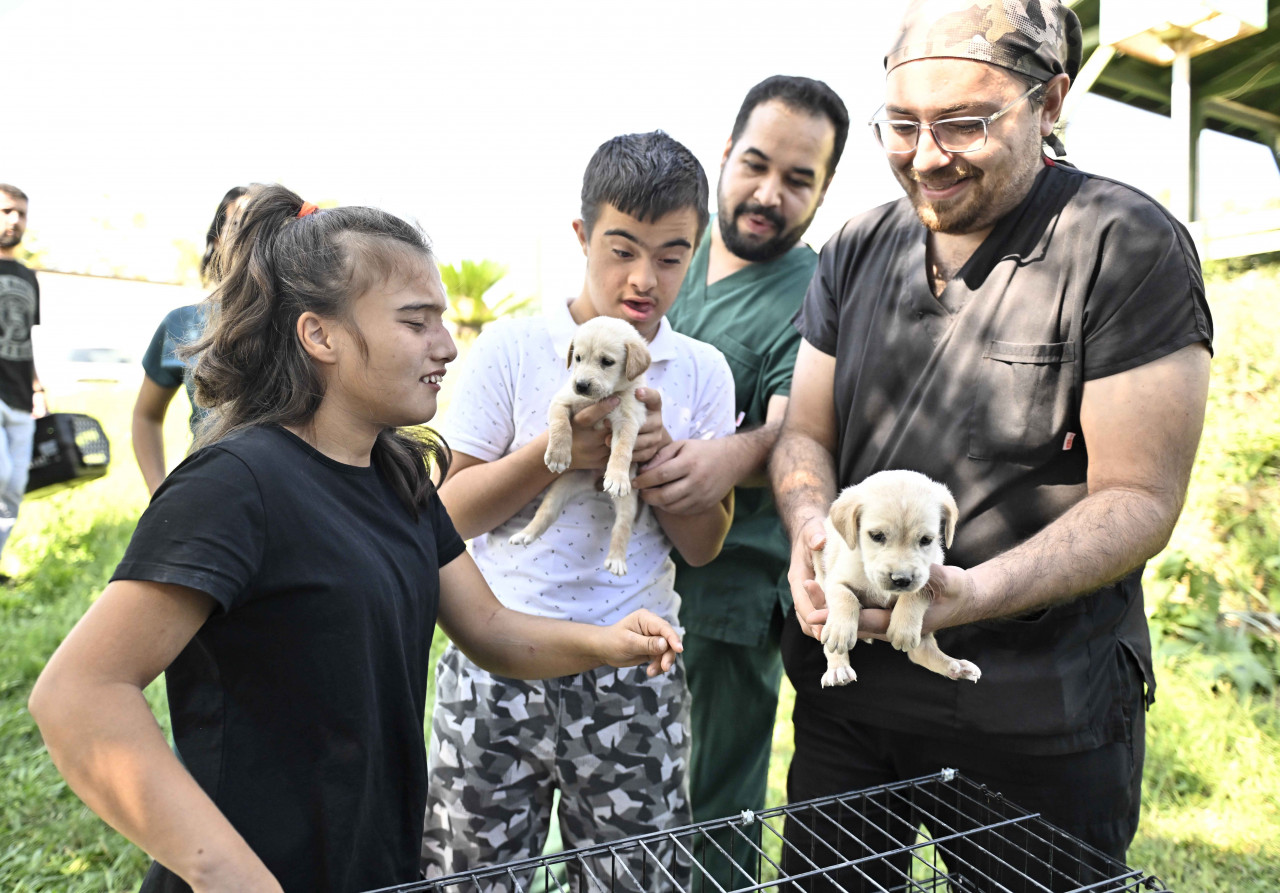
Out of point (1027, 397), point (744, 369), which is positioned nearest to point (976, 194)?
point (1027, 397)

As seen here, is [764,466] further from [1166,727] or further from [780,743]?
[1166,727]

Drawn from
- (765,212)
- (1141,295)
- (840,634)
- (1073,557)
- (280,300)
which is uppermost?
(765,212)

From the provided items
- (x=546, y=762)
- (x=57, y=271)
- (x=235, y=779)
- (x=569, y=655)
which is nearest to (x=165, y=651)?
(x=235, y=779)

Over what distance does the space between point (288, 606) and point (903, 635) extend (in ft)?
4.39

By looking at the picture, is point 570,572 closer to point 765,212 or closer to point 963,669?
point 963,669

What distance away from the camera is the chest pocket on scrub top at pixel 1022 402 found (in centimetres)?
220

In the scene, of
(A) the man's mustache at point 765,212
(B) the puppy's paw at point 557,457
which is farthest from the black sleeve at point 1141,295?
(A) the man's mustache at point 765,212

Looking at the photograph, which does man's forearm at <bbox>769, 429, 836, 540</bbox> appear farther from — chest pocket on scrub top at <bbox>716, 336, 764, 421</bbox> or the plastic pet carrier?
the plastic pet carrier

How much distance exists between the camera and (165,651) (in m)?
1.53

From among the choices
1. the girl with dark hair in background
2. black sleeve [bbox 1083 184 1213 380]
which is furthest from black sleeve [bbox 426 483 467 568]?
black sleeve [bbox 1083 184 1213 380]

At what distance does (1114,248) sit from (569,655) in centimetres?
177

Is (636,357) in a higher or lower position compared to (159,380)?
higher

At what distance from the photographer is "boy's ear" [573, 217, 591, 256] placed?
289 cm

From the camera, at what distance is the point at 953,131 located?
7.30 feet
